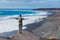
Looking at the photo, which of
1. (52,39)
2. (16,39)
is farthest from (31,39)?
(52,39)

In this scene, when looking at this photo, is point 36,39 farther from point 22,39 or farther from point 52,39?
point 52,39

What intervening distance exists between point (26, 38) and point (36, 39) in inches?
37.7

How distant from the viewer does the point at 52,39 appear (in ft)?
27.1

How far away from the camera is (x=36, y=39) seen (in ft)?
59.2

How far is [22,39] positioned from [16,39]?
850 millimetres

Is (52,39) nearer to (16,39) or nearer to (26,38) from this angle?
(16,39)

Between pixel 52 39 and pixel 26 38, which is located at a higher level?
pixel 52 39

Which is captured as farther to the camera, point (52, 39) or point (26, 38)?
point (26, 38)

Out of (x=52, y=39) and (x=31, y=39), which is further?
(x=31, y=39)

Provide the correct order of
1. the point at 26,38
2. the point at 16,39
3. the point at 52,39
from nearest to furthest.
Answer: the point at 52,39 < the point at 16,39 < the point at 26,38

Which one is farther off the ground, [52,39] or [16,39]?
[52,39]

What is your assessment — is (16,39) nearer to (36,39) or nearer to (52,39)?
(36,39)

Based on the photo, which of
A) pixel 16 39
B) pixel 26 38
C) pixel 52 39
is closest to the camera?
pixel 52 39

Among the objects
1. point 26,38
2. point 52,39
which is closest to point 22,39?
point 26,38
